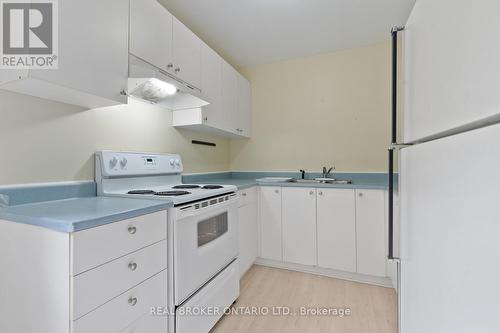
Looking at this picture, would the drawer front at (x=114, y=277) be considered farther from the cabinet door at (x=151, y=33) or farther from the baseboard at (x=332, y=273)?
the baseboard at (x=332, y=273)

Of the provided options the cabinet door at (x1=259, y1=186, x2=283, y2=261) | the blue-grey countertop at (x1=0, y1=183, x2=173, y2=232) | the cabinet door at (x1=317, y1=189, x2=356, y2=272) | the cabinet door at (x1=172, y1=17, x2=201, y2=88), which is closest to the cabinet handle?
the blue-grey countertop at (x1=0, y1=183, x2=173, y2=232)

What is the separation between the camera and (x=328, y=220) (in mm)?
2166

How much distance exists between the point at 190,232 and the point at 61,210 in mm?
600

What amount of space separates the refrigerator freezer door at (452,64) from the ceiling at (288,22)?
1.39m

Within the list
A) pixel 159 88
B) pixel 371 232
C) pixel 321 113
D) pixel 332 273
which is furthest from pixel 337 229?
pixel 159 88

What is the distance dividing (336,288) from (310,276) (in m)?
0.28

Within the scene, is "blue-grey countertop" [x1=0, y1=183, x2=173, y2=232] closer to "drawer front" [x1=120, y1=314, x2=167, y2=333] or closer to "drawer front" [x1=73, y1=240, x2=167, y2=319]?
"drawer front" [x1=73, y1=240, x2=167, y2=319]

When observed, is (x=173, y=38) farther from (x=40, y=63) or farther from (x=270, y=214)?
(x=270, y=214)

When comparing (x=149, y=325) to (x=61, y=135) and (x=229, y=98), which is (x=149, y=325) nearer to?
(x=61, y=135)

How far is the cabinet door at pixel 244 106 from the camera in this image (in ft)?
9.12

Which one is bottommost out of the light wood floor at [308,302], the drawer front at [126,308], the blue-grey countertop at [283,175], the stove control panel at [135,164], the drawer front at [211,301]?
the light wood floor at [308,302]

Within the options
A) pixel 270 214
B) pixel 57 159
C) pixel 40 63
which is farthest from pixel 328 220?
pixel 40 63

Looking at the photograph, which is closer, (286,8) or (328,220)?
(286,8)

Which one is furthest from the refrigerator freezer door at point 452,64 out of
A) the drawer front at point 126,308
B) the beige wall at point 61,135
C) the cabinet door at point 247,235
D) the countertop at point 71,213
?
the beige wall at point 61,135
